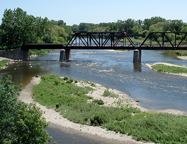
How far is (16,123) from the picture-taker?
17344mm

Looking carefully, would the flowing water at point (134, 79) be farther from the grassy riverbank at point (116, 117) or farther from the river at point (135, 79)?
the grassy riverbank at point (116, 117)

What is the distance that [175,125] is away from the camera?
25391 millimetres

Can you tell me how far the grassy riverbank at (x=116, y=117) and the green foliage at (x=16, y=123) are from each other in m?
9.89

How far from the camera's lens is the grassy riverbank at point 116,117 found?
24.1 meters

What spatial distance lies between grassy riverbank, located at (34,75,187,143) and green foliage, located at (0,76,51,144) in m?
9.89

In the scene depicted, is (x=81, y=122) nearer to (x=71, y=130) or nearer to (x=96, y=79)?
(x=71, y=130)

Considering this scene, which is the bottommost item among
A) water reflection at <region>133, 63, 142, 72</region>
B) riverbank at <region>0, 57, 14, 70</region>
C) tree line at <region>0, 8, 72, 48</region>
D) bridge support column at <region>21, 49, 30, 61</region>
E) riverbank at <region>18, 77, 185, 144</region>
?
riverbank at <region>18, 77, 185, 144</region>

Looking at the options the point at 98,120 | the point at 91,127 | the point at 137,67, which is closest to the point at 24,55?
the point at 137,67

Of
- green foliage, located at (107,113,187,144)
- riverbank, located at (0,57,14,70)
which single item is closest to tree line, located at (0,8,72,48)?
riverbank, located at (0,57,14,70)

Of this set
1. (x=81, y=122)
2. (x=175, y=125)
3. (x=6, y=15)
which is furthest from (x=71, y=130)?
(x=6, y=15)

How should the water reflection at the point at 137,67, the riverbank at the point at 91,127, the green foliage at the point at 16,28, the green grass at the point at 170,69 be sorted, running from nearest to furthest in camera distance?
the riverbank at the point at 91,127
the green grass at the point at 170,69
the water reflection at the point at 137,67
the green foliage at the point at 16,28

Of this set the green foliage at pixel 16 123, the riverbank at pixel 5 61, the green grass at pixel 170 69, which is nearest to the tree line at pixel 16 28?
the riverbank at pixel 5 61

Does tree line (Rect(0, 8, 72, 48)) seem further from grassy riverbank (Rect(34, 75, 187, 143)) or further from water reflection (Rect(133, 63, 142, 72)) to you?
grassy riverbank (Rect(34, 75, 187, 143))

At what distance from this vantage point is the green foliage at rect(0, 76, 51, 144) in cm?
1652
